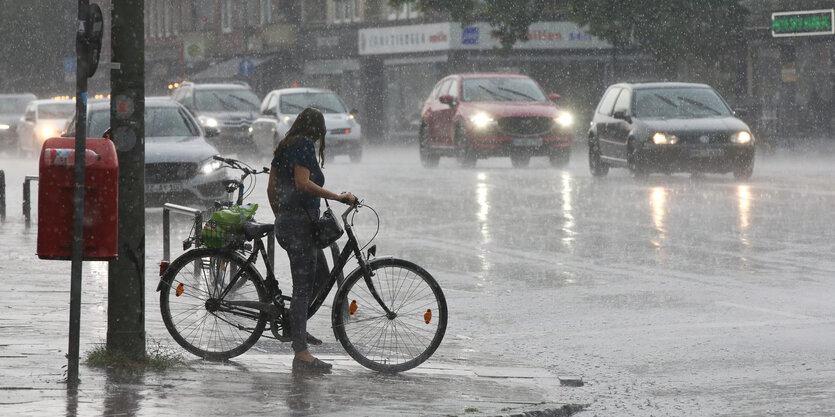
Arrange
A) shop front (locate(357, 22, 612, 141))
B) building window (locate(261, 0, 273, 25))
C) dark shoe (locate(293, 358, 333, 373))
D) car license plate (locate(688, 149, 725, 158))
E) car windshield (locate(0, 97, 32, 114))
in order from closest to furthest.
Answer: dark shoe (locate(293, 358, 333, 373)) < car license plate (locate(688, 149, 725, 158)) < car windshield (locate(0, 97, 32, 114)) < shop front (locate(357, 22, 612, 141)) < building window (locate(261, 0, 273, 25))

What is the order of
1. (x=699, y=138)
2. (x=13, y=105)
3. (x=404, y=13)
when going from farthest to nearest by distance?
(x=404, y=13), (x=13, y=105), (x=699, y=138)

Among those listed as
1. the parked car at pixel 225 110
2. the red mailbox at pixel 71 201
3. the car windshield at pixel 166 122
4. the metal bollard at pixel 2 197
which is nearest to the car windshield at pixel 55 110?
the parked car at pixel 225 110

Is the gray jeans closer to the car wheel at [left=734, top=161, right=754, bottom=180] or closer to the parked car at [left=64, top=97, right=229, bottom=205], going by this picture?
the parked car at [left=64, top=97, right=229, bottom=205]

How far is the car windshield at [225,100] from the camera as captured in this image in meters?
37.5

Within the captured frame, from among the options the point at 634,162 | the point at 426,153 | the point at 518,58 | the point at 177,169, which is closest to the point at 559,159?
the point at 426,153

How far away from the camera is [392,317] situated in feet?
27.9

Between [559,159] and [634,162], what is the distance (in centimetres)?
588

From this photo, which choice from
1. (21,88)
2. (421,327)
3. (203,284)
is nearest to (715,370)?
(421,327)

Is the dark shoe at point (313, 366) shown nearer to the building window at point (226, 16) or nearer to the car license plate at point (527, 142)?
the car license plate at point (527, 142)

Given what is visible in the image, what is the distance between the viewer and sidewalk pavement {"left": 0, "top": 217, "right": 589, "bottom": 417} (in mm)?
6926

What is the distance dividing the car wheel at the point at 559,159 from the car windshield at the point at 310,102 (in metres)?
5.89

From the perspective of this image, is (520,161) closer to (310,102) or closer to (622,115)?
(310,102)

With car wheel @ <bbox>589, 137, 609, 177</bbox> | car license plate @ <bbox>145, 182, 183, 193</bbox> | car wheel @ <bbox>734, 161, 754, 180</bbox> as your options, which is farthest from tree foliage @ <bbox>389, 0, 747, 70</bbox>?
car license plate @ <bbox>145, 182, 183, 193</bbox>

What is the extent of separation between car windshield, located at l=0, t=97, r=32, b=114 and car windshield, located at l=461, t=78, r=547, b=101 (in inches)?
796
